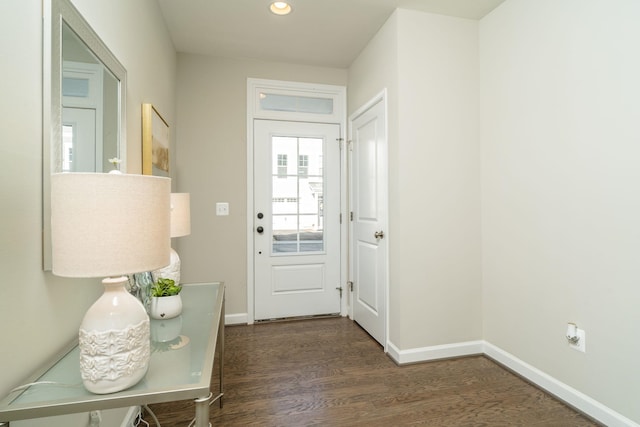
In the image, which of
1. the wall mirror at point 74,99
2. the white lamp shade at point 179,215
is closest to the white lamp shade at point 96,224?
the wall mirror at point 74,99

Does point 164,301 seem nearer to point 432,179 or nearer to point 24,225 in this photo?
point 24,225

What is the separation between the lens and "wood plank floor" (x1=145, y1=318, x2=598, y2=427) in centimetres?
174

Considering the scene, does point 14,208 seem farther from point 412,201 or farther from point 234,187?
point 234,187

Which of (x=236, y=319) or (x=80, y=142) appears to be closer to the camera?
(x=80, y=142)

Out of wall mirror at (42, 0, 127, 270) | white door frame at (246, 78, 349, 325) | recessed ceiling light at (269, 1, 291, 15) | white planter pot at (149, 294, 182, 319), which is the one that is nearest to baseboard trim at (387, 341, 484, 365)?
white door frame at (246, 78, 349, 325)

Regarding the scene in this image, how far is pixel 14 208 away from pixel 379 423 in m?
1.79

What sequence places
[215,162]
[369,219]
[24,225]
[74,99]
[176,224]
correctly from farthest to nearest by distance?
[215,162] < [369,219] < [176,224] < [74,99] < [24,225]

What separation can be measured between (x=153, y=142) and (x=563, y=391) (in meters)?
2.84

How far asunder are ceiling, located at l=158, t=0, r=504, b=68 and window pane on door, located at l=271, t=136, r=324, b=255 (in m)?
0.83

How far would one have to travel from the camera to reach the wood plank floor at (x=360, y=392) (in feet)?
5.71

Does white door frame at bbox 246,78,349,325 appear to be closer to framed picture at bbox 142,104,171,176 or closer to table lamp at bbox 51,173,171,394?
framed picture at bbox 142,104,171,176

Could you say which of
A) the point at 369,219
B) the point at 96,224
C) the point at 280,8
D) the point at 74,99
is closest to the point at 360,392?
the point at 369,219

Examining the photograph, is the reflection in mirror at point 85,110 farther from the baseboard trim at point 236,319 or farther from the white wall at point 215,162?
the baseboard trim at point 236,319

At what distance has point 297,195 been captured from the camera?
3.29 metres
